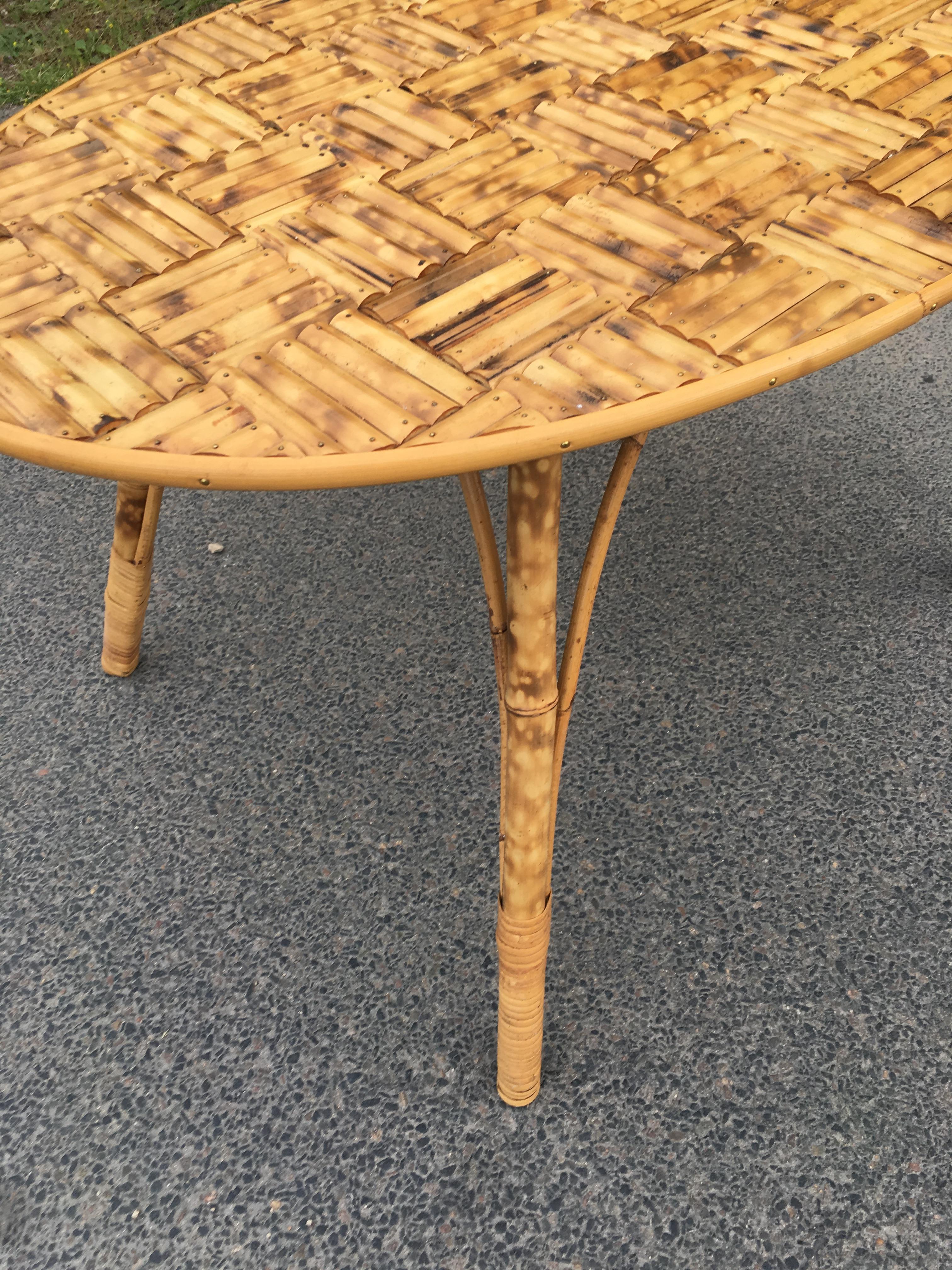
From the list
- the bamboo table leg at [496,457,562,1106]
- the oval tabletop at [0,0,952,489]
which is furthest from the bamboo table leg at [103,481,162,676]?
the bamboo table leg at [496,457,562,1106]

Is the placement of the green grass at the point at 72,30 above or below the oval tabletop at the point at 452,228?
below

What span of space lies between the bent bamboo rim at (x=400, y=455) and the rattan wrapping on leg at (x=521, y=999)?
474mm

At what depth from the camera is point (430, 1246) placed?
1006 mm

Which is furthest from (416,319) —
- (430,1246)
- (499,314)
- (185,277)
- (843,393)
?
(843,393)

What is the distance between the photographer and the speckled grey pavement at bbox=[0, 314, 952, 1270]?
1.04m

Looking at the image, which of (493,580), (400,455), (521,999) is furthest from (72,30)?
(521,999)

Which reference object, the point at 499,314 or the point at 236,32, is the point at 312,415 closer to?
the point at 499,314

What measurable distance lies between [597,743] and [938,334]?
4.25 feet

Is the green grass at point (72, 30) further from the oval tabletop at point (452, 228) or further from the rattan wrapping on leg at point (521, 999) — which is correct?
the rattan wrapping on leg at point (521, 999)

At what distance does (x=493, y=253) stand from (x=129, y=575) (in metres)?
0.77

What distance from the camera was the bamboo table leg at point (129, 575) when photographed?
141cm

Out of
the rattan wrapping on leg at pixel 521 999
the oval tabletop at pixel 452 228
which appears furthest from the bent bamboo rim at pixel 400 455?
the rattan wrapping on leg at pixel 521 999

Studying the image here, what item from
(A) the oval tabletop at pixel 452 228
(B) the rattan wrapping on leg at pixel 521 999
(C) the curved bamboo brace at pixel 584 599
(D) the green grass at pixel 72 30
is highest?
(A) the oval tabletop at pixel 452 228

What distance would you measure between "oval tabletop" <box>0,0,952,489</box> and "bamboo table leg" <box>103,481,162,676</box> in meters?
0.41
